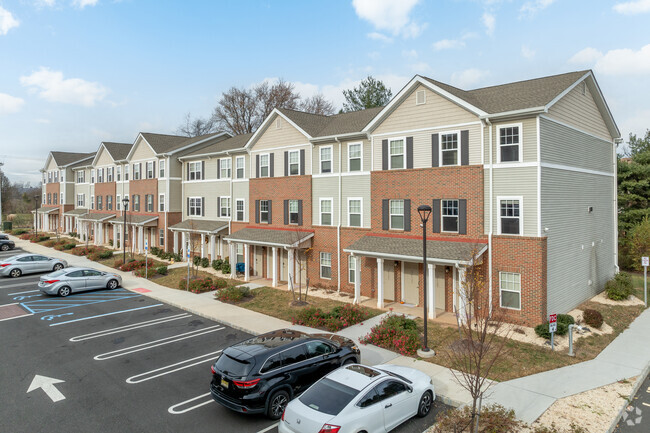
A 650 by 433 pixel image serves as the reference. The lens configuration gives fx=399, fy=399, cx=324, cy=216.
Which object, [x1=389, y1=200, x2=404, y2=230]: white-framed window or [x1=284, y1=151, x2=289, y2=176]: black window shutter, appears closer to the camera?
[x1=389, y1=200, x2=404, y2=230]: white-framed window

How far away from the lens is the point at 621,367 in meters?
13.0

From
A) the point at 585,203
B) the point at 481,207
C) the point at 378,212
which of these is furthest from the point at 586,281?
the point at 378,212

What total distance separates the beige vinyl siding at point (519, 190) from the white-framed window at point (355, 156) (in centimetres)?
738

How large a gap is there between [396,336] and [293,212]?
44.4ft

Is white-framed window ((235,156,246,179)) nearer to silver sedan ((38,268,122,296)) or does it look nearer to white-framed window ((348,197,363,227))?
white-framed window ((348,197,363,227))

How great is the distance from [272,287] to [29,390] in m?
14.6

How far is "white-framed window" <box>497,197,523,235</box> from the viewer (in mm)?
17031

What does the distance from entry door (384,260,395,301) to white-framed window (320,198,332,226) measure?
4697 millimetres

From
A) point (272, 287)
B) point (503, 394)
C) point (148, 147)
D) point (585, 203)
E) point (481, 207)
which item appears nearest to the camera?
point (503, 394)

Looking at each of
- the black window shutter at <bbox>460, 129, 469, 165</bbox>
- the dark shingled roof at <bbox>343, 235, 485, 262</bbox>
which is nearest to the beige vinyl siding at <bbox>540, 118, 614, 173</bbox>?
the black window shutter at <bbox>460, 129, 469, 165</bbox>

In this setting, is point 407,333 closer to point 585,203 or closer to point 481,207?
point 481,207

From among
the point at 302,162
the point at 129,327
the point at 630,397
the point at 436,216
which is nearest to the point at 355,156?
the point at 302,162

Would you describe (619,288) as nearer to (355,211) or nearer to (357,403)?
(355,211)

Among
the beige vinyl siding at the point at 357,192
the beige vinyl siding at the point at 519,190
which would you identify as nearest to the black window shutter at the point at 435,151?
the beige vinyl siding at the point at 519,190
